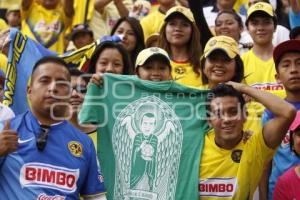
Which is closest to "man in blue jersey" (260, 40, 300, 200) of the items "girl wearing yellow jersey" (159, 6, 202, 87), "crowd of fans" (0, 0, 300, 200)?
"crowd of fans" (0, 0, 300, 200)

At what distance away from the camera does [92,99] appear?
6.00 m

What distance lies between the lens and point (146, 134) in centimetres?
596

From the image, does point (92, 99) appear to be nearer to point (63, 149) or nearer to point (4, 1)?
point (63, 149)

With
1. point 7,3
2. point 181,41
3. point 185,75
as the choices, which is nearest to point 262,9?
point 181,41

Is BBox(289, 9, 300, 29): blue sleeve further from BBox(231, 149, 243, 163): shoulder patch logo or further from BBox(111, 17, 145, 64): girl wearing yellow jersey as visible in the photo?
BBox(231, 149, 243, 163): shoulder patch logo

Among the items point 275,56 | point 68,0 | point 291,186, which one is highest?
point 68,0

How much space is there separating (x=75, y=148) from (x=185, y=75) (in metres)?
2.22

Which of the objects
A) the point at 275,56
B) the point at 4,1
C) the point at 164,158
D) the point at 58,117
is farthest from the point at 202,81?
the point at 4,1

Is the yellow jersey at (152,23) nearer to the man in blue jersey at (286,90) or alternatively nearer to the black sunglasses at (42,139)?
the man in blue jersey at (286,90)

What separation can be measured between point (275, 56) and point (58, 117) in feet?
7.19

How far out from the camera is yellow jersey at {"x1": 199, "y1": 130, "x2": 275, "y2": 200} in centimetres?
556

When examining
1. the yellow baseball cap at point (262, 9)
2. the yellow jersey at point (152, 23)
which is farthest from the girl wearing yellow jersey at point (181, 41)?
the yellow jersey at point (152, 23)

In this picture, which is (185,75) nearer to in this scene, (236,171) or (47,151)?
(236,171)

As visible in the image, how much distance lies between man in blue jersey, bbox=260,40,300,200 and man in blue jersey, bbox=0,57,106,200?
1.55m
